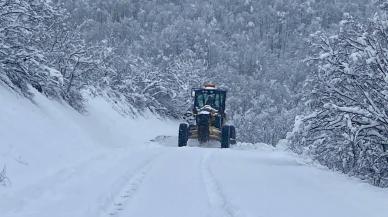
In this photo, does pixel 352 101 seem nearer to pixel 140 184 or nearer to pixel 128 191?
pixel 140 184

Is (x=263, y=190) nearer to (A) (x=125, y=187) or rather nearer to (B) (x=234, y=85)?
(A) (x=125, y=187)

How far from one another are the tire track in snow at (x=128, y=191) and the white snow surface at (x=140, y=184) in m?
0.02

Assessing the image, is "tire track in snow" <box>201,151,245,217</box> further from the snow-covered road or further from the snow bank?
the snow bank

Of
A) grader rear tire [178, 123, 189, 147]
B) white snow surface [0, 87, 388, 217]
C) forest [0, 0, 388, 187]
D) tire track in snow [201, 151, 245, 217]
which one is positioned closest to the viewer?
tire track in snow [201, 151, 245, 217]

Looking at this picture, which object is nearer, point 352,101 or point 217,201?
point 217,201

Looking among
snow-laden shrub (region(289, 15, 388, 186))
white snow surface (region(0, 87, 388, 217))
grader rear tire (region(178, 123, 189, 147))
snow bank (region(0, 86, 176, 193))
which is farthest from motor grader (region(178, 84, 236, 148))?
snow-laden shrub (region(289, 15, 388, 186))

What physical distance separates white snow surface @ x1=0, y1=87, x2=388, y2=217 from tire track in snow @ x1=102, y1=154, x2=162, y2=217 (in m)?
0.02

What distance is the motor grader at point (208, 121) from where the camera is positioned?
25594 mm

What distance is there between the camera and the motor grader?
84.0 ft

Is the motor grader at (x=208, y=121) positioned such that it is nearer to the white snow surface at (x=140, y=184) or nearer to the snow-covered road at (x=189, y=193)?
the white snow surface at (x=140, y=184)

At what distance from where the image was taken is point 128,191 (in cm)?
981

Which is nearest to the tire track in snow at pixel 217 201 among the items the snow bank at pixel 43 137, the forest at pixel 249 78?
the snow bank at pixel 43 137

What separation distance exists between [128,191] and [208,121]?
52.8ft

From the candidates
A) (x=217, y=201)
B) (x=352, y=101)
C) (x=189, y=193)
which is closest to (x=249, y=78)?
(x=352, y=101)
